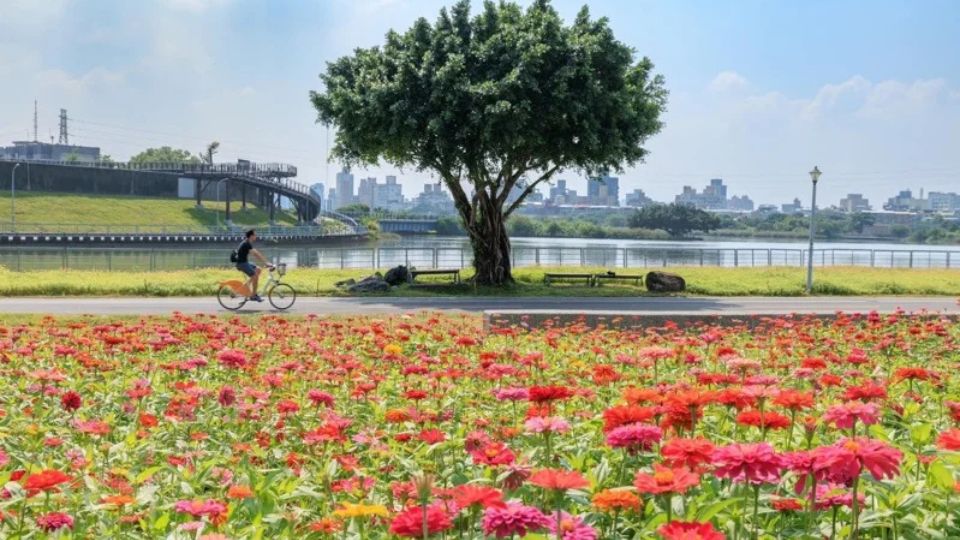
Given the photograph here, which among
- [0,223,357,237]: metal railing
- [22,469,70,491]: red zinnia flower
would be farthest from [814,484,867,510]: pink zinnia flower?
[0,223,357,237]: metal railing

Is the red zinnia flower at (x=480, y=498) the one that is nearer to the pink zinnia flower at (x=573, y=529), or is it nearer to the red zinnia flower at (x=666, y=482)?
the pink zinnia flower at (x=573, y=529)

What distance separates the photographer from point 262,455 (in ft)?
14.7

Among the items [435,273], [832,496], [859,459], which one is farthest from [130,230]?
[859,459]

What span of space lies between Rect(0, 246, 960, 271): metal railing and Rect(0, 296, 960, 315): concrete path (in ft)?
32.0

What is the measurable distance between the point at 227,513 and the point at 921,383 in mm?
5804

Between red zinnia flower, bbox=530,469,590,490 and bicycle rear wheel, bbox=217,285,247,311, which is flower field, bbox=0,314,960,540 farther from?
bicycle rear wheel, bbox=217,285,247,311

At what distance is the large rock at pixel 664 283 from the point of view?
2936 centimetres

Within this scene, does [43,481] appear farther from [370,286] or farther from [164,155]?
[164,155]

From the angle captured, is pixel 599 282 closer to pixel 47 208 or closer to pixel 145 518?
pixel 145 518

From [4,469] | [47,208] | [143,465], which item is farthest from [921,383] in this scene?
[47,208]

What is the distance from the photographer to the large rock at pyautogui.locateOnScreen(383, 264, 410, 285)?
96.2ft

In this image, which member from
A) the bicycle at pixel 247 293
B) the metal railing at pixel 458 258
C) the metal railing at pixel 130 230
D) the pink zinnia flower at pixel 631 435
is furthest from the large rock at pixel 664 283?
the metal railing at pixel 130 230

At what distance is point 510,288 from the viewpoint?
29.4 metres

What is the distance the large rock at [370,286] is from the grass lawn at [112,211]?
215 ft
